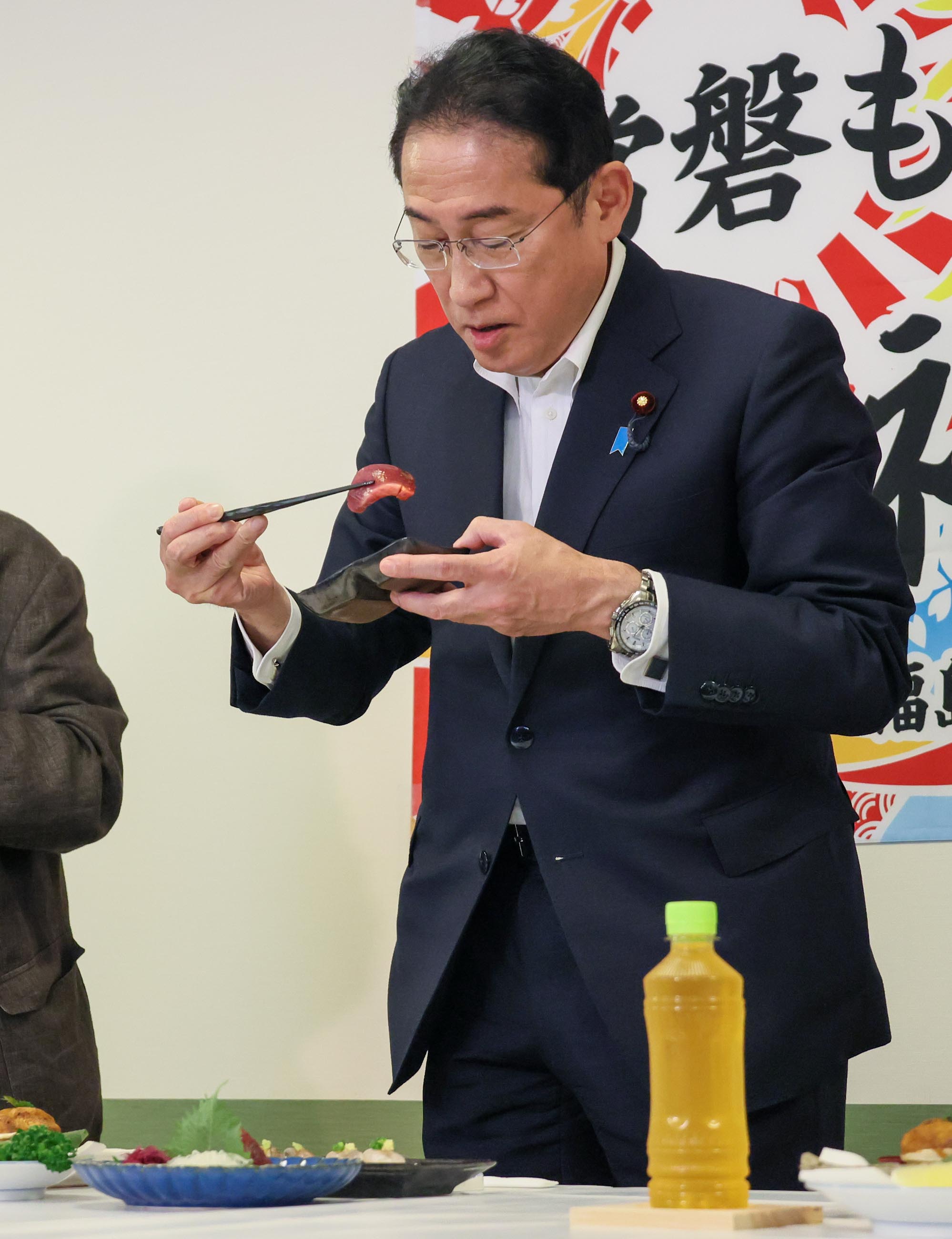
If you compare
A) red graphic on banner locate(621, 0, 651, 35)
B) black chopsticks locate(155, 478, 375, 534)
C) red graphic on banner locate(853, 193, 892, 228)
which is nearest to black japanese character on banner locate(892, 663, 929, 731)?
red graphic on banner locate(853, 193, 892, 228)

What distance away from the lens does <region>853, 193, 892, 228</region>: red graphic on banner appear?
95.6 inches

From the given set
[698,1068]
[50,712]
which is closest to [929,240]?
[50,712]

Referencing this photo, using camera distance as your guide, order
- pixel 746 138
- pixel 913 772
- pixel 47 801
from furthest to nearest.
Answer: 1. pixel 746 138
2. pixel 913 772
3. pixel 47 801

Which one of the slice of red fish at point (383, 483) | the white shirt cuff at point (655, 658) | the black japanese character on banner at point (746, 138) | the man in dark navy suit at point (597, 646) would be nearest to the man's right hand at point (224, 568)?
the man in dark navy suit at point (597, 646)

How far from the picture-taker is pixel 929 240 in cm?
240

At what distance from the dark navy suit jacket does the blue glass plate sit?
48 centimetres

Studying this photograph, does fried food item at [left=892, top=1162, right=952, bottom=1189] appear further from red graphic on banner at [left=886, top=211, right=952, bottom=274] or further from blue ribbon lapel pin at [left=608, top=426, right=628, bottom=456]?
red graphic on banner at [left=886, top=211, right=952, bottom=274]

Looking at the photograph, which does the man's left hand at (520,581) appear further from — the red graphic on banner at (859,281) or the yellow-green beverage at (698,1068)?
the red graphic on banner at (859,281)

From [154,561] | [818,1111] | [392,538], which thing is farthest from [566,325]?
[154,561]

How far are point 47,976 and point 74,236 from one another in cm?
156

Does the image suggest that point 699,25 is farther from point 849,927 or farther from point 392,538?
point 849,927

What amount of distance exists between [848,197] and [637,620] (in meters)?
1.32

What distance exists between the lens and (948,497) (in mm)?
2346

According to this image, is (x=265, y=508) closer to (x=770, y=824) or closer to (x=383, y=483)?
(x=383, y=483)
